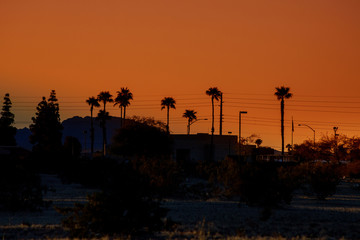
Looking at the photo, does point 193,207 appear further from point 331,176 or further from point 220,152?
point 220,152

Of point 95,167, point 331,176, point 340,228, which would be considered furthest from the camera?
point 95,167

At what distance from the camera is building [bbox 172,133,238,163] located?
115 metres

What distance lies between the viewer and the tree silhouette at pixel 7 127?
112812 millimetres

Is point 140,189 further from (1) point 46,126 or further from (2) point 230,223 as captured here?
(1) point 46,126

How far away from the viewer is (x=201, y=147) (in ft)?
388

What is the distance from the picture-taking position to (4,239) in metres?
18.7

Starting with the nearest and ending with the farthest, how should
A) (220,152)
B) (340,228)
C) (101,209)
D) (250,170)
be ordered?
(101,209) → (340,228) → (250,170) → (220,152)

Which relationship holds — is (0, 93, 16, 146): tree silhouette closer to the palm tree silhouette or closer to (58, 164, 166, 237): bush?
the palm tree silhouette

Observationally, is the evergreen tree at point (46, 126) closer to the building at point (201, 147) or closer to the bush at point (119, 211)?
the building at point (201, 147)

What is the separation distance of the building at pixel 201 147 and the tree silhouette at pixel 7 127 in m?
30.3

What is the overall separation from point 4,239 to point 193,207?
36.9 ft

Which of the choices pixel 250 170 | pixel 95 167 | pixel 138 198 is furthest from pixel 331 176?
pixel 138 198

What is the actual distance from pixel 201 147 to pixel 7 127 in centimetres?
3699

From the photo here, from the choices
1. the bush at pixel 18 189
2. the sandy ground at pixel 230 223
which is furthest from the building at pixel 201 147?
the sandy ground at pixel 230 223
